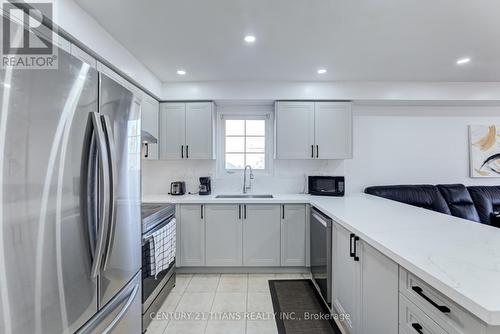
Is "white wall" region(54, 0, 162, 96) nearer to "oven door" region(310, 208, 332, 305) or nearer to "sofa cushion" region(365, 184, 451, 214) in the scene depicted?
"oven door" region(310, 208, 332, 305)

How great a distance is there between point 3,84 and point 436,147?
460cm

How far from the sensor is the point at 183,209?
9.72 feet

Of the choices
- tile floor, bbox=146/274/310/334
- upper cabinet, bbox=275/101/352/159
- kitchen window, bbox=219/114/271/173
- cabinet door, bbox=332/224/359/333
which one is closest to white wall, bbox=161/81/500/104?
upper cabinet, bbox=275/101/352/159

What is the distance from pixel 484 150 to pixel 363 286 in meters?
3.58

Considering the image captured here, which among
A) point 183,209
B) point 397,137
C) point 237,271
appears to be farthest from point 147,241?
point 397,137

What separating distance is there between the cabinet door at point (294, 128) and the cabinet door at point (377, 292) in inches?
70.3

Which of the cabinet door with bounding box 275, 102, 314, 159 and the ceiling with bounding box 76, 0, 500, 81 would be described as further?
the cabinet door with bounding box 275, 102, 314, 159

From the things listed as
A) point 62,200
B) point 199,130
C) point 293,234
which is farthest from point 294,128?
point 62,200

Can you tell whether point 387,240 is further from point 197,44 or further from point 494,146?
point 494,146

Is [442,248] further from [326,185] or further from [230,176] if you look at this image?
[230,176]

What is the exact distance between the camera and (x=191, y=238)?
9.73ft

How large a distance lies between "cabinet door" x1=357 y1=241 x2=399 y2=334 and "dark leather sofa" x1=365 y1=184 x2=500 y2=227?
201cm

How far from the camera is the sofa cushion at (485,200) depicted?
3.19 meters

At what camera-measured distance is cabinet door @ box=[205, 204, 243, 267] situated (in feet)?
9.77
